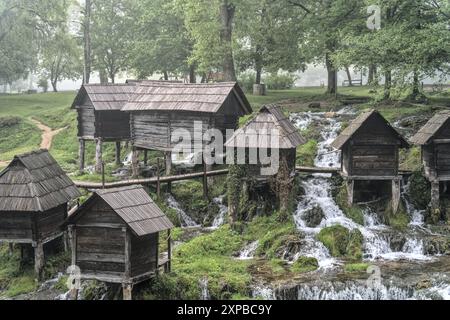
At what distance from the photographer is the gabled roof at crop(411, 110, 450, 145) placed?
1037 inches

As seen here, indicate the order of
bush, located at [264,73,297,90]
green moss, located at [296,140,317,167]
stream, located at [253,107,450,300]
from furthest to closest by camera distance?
1. bush, located at [264,73,297,90]
2. green moss, located at [296,140,317,167]
3. stream, located at [253,107,450,300]

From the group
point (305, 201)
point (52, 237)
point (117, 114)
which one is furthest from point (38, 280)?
point (117, 114)

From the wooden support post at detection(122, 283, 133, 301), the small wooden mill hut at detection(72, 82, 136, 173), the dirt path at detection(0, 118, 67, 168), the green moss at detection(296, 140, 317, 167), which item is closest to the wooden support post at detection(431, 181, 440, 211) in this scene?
the green moss at detection(296, 140, 317, 167)

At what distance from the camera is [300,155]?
3203 cm

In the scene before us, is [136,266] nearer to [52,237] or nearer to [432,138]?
[52,237]

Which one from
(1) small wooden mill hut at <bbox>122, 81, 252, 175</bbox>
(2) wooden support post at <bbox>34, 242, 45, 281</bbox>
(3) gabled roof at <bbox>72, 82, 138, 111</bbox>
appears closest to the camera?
(2) wooden support post at <bbox>34, 242, 45, 281</bbox>

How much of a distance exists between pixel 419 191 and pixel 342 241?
5.38 m

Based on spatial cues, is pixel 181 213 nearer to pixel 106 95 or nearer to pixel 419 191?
pixel 106 95

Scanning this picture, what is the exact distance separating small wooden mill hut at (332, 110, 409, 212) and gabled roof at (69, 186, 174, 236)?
33.3ft

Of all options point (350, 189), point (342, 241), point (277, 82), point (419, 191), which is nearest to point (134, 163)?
point (350, 189)

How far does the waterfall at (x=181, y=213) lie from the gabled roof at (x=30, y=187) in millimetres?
6015

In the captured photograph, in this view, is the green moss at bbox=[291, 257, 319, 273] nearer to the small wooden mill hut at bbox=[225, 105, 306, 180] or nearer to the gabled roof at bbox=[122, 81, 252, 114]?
the small wooden mill hut at bbox=[225, 105, 306, 180]
